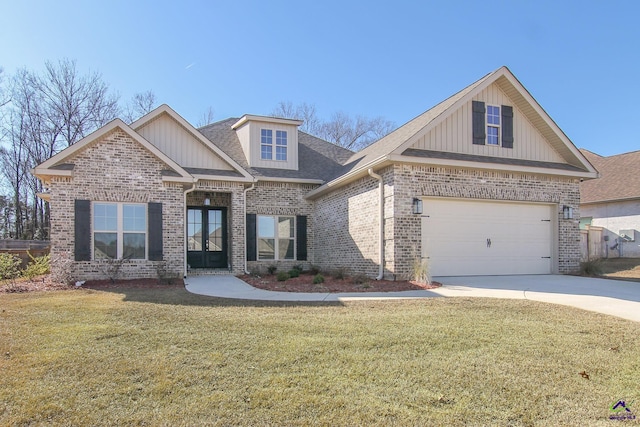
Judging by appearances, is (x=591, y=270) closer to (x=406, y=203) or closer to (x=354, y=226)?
(x=406, y=203)

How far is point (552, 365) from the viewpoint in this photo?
4.37 m

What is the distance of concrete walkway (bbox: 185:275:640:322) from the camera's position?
25.9ft

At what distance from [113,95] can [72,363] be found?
27870 mm

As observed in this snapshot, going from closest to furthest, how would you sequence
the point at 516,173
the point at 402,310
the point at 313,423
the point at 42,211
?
the point at 313,423, the point at 402,310, the point at 516,173, the point at 42,211

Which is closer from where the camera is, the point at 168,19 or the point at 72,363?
the point at 72,363

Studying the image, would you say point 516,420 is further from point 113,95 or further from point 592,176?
point 113,95

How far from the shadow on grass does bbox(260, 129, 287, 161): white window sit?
24.7ft

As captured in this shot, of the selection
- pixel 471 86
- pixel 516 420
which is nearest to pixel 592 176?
pixel 471 86

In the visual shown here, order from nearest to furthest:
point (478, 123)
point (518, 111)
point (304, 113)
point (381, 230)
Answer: point (381, 230)
point (478, 123)
point (518, 111)
point (304, 113)

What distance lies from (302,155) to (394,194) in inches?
294

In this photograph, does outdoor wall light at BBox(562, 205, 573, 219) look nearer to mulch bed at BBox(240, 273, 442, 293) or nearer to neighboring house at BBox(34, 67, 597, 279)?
neighboring house at BBox(34, 67, 597, 279)

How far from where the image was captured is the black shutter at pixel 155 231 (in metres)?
12.7

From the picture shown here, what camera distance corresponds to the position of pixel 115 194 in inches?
488

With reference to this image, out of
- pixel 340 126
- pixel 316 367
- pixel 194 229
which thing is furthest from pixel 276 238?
pixel 340 126
